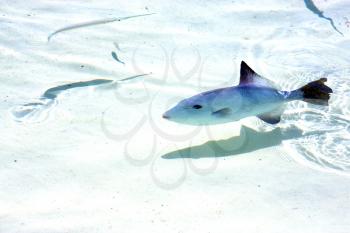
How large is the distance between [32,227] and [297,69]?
128 inches

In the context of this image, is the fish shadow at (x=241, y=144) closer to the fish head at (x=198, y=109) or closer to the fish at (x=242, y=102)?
the fish at (x=242, y=102)

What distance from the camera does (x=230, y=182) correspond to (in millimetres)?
3260

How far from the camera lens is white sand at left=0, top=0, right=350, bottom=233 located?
295 cm

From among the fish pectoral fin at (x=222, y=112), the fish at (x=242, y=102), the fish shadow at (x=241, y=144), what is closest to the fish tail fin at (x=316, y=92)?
the fish at (x=242, y=102)

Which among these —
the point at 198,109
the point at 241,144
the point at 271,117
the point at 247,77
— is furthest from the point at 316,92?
the point at 198,109

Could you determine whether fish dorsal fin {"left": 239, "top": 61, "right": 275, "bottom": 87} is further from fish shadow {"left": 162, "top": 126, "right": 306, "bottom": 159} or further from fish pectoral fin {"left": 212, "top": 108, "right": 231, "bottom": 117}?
fish shadow {"left": 162, "top": 126, "right": 306, "bottom": 159}

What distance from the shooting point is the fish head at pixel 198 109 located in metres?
3.35

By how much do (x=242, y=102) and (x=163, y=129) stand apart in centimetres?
77

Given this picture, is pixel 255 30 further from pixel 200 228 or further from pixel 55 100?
pixel 200 228

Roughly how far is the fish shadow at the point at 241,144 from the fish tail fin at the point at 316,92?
0.33 m

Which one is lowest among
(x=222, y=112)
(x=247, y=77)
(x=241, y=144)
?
(x=241, y=144)

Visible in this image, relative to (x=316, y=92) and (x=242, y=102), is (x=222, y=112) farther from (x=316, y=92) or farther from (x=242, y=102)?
(x=316, y=92)

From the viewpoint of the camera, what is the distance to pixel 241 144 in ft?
12.1

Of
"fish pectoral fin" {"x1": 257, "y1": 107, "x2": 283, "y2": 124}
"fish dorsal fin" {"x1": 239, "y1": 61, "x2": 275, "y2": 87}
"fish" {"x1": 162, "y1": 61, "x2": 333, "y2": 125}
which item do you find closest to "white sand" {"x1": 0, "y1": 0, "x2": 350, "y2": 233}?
"fish pectoral fin" {"x1": 257, "y1": 107, "x2": 283, "y2": 124}
